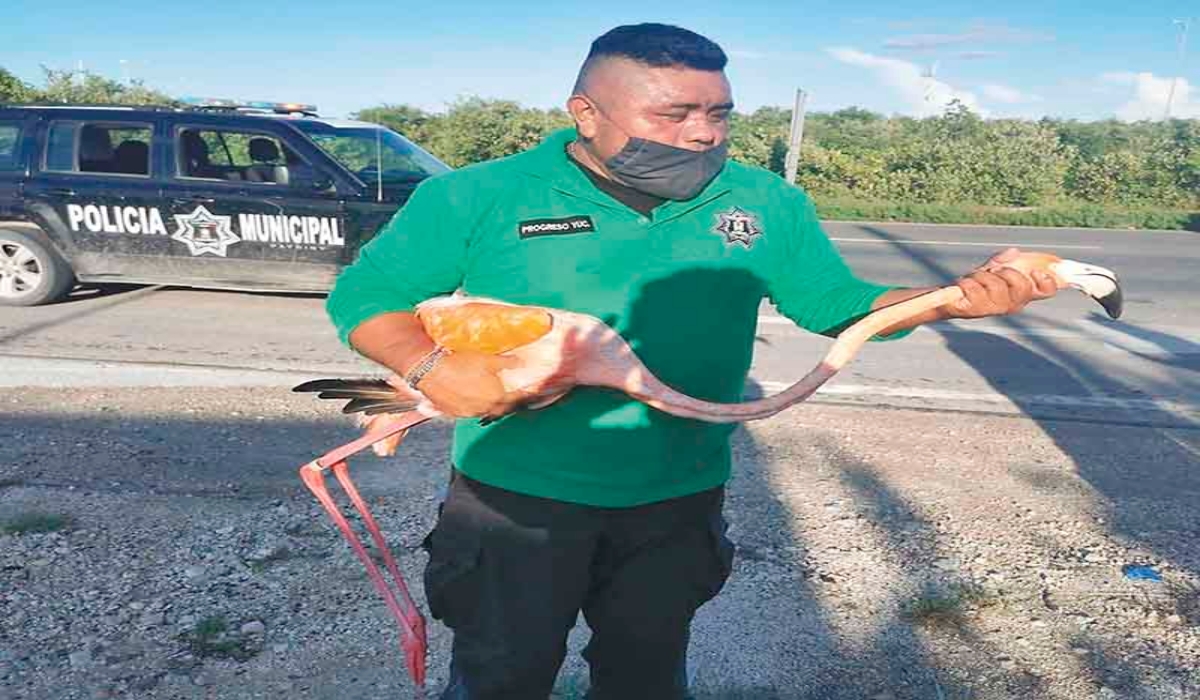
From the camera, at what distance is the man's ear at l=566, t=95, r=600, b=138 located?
193 cm

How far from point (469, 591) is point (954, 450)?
3772 millimetres

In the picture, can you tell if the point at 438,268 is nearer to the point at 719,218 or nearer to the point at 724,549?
the point at 719,218

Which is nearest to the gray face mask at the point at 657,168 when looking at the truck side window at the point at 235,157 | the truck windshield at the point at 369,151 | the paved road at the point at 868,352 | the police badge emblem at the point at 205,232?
the paved road at the point at 868,352

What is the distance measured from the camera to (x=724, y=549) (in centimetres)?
215

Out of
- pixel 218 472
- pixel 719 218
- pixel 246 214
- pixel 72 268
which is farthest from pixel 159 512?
pixel 72 268

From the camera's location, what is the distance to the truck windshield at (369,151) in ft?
27.2

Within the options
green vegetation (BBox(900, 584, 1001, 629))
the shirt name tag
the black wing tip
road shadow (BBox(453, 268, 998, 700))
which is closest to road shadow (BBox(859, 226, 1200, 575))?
green vegetation (BBox(900, 584, 1001, 629))

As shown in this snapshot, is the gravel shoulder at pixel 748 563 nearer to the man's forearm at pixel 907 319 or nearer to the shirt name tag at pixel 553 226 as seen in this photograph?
the man's forearm at pixel 907 319

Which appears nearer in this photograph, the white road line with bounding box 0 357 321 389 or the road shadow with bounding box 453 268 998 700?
the road shadow with bounding box 453 268 998 700

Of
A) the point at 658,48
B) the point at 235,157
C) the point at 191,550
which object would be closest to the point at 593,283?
the point at 658,48

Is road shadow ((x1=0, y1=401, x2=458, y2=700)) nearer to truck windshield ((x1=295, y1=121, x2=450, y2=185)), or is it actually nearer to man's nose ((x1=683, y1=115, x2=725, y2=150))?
man's nose ((x1=683, y1=115, x2=725, y2=150))

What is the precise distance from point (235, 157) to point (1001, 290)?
7.83 m

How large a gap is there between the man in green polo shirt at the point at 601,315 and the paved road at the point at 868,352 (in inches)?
166

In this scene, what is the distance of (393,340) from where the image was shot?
1.80 metres
